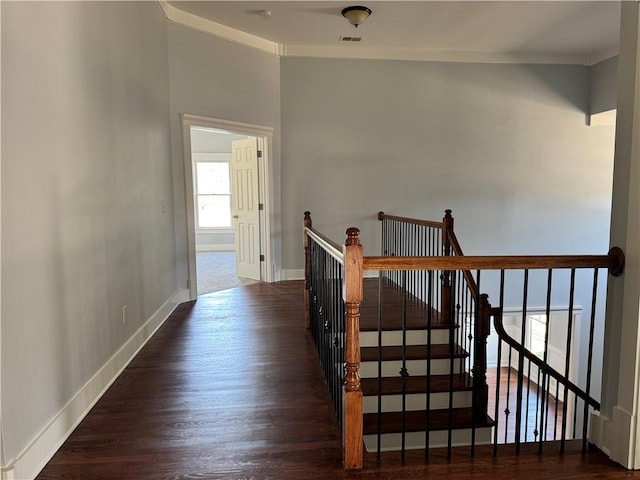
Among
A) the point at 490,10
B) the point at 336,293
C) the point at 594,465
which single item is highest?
the point at 490,10

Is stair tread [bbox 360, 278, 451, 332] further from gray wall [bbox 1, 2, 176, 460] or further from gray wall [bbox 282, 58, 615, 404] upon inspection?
gray wall [bbox 1, 2, 176, 460]

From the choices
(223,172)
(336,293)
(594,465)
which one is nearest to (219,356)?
(336,293)

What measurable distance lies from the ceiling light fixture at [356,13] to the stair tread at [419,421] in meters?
3.83

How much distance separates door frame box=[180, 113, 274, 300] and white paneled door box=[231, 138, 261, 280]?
113mm

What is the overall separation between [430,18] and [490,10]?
620mm

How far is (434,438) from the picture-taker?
3156 mm

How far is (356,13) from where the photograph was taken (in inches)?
172

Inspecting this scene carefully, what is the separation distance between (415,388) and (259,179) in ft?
11.6

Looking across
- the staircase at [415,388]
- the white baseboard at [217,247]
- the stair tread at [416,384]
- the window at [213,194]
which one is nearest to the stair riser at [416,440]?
the staircase at [415,388]

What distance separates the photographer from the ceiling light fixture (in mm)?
4363

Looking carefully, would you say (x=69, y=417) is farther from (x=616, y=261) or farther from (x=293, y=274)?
(x=293, y=274)

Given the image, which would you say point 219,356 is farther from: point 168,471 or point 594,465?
point 594,465

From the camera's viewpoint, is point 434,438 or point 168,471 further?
point 434,438

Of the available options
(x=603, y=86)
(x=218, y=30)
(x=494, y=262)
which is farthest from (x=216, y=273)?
(x=603, y=86)
